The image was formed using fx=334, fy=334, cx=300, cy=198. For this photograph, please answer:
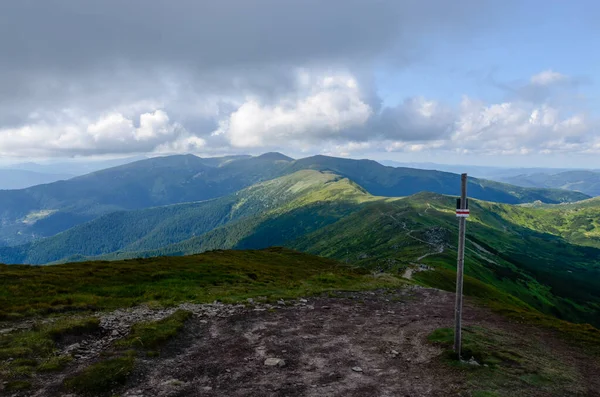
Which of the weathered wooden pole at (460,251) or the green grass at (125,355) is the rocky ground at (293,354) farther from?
the weathered wooden pole at (460,251)

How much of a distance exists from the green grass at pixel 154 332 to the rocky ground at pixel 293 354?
2.41 feet

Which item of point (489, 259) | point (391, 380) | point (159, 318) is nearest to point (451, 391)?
point (391, 380)

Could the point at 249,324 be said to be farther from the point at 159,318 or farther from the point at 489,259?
the point at 489,259

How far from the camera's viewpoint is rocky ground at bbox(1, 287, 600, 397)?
16.5 metres

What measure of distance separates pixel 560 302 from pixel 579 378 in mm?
183988

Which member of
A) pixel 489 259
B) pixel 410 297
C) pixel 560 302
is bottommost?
pixel 560 302

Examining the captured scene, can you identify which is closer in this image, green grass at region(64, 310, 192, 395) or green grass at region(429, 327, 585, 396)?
green grass at region(64, 310, 192, 395)

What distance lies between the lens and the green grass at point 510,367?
55.1ft

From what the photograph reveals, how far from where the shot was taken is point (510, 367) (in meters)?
19.3

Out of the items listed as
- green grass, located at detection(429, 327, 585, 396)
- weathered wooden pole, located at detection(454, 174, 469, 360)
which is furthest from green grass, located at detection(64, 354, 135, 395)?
weathered wooden pole, located at detection(454, 174, 469, 360)

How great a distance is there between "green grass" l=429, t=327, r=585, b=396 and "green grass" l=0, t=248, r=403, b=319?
1979cm

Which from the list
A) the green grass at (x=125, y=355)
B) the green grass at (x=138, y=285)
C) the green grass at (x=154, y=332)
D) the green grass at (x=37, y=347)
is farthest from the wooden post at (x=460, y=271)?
the green grass at (x=37, y=347)

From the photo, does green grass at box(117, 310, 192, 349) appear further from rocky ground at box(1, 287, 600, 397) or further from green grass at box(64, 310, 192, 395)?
rocky ground at box(1, 287, 600, 397)

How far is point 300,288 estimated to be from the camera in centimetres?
4350
